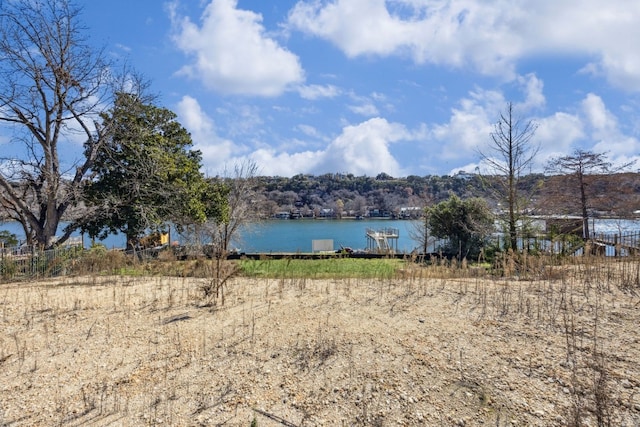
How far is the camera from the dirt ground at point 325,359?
3180mm

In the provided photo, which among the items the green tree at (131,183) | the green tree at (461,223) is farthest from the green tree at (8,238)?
the green tree at (461,223)

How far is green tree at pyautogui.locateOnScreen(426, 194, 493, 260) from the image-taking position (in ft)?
57.4

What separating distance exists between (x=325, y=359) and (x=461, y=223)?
587 inches

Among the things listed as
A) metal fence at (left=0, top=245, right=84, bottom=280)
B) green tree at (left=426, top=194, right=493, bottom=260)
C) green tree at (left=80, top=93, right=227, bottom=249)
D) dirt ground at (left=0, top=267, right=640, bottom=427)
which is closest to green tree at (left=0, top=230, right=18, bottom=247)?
green tree at (left=80, top=93, right=227, bottom=249)

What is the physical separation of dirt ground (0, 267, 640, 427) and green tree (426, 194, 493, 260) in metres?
10.8

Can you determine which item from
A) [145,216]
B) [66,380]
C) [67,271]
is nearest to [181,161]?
[145,216]

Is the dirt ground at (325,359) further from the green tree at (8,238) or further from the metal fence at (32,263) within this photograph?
the green tree at (8,238)

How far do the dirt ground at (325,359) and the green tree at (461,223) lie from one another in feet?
35.3

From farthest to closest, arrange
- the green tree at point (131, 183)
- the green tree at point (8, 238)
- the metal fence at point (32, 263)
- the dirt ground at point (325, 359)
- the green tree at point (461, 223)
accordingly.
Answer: the green tree at point (461, 223)
the green tree at point (8, 238)
the green tree at point (131, 183)
the metal fence at point (32, 263)
the dirt ground at point (325, 359)

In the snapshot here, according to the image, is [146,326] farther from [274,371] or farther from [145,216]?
[145,216]

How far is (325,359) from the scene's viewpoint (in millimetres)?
4090

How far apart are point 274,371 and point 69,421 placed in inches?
70.1

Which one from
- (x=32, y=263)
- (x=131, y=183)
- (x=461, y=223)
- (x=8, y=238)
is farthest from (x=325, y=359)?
(x=8, y=238)

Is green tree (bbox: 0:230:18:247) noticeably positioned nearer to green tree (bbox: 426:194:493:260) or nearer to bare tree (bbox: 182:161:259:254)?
bare tree (bbox: 182:161:259:254)
